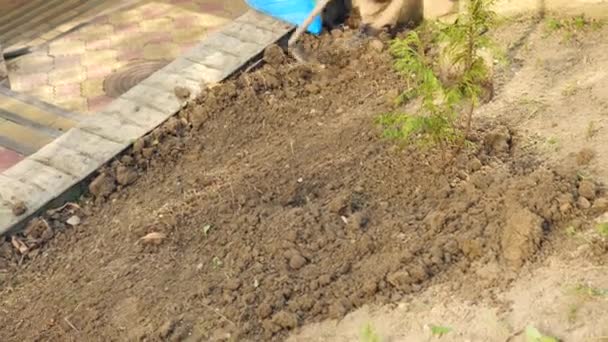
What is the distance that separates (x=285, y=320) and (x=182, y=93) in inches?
84.5

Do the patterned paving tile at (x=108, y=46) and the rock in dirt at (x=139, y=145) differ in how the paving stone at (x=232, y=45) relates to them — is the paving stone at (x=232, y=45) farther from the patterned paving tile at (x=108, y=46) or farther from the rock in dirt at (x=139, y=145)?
the rock in dirt at (x=139, y=145)

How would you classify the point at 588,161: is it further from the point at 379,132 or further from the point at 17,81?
the point at 17,81

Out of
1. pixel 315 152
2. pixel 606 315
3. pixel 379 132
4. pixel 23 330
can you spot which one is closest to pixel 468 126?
pixel 379 132

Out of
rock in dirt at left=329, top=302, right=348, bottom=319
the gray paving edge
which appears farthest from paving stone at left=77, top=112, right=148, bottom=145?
rock in dirt at left=329, top=302, right=348, bottom=319

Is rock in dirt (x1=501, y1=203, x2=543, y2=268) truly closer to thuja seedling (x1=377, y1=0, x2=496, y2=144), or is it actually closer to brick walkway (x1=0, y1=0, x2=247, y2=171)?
thuja seedling (x1=377, y1=0, x2=496, y2=144)

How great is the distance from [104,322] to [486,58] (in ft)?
8.73

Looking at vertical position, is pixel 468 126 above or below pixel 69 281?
above

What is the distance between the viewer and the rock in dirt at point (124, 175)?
15.6ft

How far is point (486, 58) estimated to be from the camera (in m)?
5.16

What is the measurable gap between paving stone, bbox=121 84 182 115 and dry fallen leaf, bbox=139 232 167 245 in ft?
3.80

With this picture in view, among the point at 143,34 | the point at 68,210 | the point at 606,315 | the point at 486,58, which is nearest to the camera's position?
the point at 606,315

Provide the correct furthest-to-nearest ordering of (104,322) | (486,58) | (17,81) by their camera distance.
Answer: (17,81)
(486,58)
(104,322)

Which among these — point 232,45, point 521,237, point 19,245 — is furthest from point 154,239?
point 232,45

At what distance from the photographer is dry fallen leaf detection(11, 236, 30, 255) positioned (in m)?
4.38
